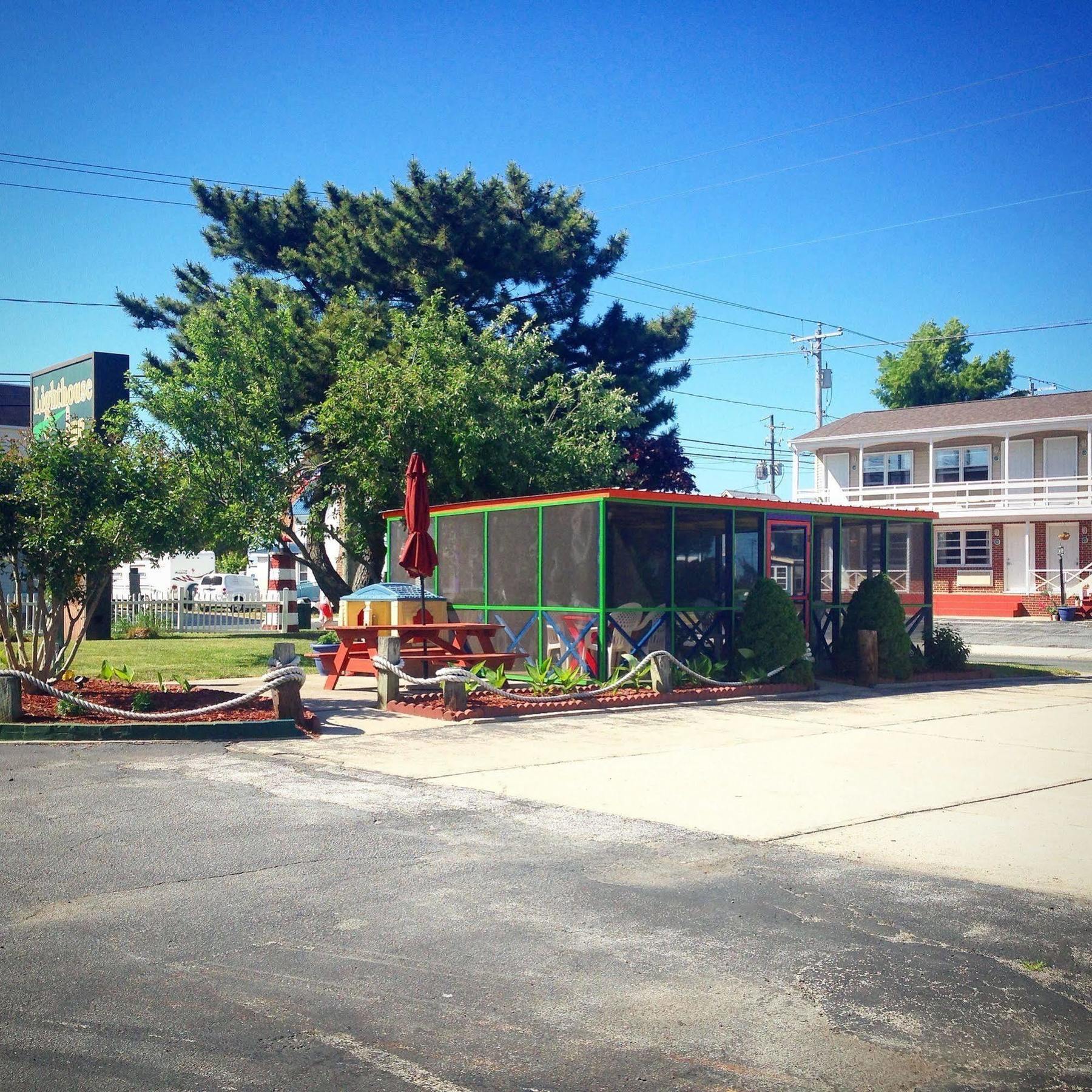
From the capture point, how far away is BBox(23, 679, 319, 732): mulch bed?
1140 cm

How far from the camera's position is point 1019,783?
30.9ft

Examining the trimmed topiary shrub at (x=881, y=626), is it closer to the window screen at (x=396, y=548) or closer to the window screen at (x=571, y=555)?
the window screen at (x=571, y=555)

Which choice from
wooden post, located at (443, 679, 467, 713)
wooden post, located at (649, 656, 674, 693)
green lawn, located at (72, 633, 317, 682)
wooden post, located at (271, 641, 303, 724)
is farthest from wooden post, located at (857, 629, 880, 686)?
green lawn, located at (72, 633, 317, 682)

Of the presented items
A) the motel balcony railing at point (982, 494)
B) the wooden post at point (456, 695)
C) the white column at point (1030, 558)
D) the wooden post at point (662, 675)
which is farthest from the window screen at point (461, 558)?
the white column at point (1030, 558)

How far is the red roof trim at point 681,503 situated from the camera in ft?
50.3

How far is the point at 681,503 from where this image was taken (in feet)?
52.3

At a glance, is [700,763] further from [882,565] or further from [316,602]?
[316,602]

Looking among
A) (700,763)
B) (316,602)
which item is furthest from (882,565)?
(316,602)

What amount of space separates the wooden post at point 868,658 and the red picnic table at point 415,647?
5.29 metres

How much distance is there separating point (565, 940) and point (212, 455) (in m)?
17.8

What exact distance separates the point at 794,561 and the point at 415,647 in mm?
6127

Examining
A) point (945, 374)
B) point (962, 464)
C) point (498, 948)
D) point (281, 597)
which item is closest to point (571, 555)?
point (498, 948)

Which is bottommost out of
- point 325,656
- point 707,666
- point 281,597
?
point 707,666

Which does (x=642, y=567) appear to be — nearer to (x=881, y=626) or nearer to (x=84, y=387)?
(x=881, y=626)
